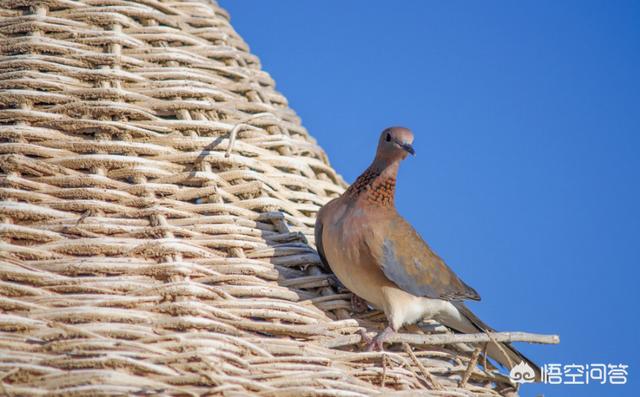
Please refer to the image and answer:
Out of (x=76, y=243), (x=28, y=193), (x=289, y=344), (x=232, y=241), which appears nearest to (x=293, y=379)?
(x=289, y=344)

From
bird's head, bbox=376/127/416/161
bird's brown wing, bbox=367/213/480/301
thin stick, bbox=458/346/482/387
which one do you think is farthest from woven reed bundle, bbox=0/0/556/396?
bird's head, bbox=376/127/416/161

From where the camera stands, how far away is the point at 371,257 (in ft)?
8.18

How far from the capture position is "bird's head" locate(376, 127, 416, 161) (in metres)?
2.65

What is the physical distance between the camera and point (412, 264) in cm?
258

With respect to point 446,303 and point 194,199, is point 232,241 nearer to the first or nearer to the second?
point 194,199

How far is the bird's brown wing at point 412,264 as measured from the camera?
2512mm

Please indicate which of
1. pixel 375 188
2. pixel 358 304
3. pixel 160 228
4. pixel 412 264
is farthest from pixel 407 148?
pixel 160 228

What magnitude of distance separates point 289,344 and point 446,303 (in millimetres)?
650

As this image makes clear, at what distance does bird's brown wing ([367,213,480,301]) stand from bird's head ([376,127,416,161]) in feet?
0.56

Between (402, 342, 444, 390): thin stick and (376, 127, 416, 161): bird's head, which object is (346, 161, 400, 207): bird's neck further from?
(402, 342, 444, 390): thin stick

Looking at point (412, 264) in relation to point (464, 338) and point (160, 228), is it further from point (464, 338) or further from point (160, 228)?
point (160, 228)

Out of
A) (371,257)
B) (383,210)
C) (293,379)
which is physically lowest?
(293,379)

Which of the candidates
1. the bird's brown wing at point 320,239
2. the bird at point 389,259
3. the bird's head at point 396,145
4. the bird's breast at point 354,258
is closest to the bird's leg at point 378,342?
the bird at point 389,259

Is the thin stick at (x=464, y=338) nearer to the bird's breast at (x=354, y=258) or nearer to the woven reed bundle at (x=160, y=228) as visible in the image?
the woven reed bundle at (x=160, y=228)
